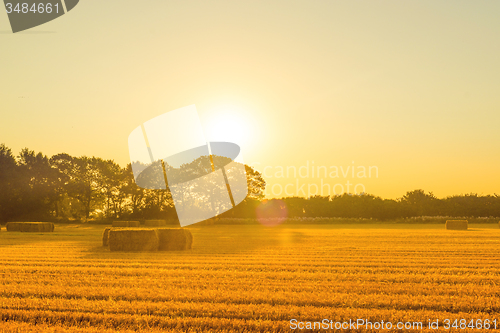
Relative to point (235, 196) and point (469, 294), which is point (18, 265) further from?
point (235, 196)

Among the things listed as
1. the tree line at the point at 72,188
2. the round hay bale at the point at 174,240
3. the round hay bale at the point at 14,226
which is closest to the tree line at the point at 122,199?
the tree line at the point at 72,188

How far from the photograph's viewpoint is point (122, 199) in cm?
6606

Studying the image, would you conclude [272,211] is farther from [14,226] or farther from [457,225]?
[14,226]

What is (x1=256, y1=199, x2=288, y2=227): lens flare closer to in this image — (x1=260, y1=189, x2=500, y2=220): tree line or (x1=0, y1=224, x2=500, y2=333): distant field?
(x1=260, y1=189, x2=500, y2=220): tree line

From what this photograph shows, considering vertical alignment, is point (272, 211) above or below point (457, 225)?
above

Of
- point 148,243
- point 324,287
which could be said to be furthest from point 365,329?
point 148,243

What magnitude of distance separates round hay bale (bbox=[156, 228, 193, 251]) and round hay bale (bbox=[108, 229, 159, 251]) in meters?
0.55

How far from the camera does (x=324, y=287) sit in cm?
857

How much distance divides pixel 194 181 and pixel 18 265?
53537mm

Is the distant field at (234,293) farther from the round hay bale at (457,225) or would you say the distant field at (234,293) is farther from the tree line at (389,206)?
the tree line at (389,206)

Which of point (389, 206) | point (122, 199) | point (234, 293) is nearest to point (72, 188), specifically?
point (122, 199)

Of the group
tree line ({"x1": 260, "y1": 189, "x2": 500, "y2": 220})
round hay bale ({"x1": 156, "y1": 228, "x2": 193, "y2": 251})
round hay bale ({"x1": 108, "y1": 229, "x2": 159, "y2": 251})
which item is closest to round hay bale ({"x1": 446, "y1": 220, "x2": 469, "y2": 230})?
tree line ({"x1": 260, "y1": 189, "x2": 500, "y2": 220})

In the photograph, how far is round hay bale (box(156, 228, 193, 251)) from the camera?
1747cm

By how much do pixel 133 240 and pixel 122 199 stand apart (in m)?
51.8
